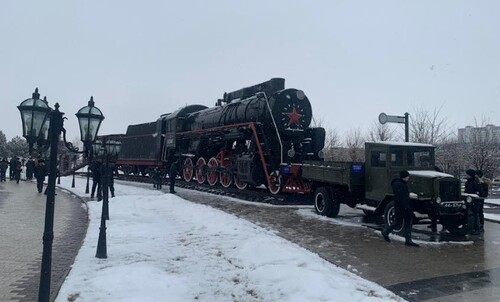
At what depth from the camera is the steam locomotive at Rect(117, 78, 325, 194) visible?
1523cm

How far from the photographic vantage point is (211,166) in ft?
63.0

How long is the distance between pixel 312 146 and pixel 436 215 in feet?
23.4

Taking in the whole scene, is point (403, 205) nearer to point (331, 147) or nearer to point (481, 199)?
point (481, 199)

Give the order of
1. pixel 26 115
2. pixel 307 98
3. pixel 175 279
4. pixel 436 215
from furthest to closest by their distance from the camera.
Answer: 1. pixel 307 98
2. pixel 436 215
3. pixel 175 279
4. pixel 26 115

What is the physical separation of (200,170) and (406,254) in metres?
13.7

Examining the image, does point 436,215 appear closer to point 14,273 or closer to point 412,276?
point 412,276

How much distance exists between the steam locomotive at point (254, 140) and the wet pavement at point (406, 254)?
3144 millimetres

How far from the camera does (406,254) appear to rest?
7.68 metres

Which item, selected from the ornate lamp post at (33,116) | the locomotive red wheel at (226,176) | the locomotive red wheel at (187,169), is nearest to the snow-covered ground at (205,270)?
the ornate lamp post at (33,116)

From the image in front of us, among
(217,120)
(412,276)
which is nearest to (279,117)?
(217,120)

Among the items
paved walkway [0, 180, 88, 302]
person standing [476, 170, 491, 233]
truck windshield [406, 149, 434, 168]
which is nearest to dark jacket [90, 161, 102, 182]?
paved walkway [0, 180, 88, 302]

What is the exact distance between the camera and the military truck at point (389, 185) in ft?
30.2

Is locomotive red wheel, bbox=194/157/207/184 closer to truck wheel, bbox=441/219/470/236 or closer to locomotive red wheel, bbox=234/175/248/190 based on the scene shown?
locomotive red wheel, bbox=234/175/248/190

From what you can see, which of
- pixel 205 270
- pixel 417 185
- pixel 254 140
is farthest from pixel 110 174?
pixel 417 185
